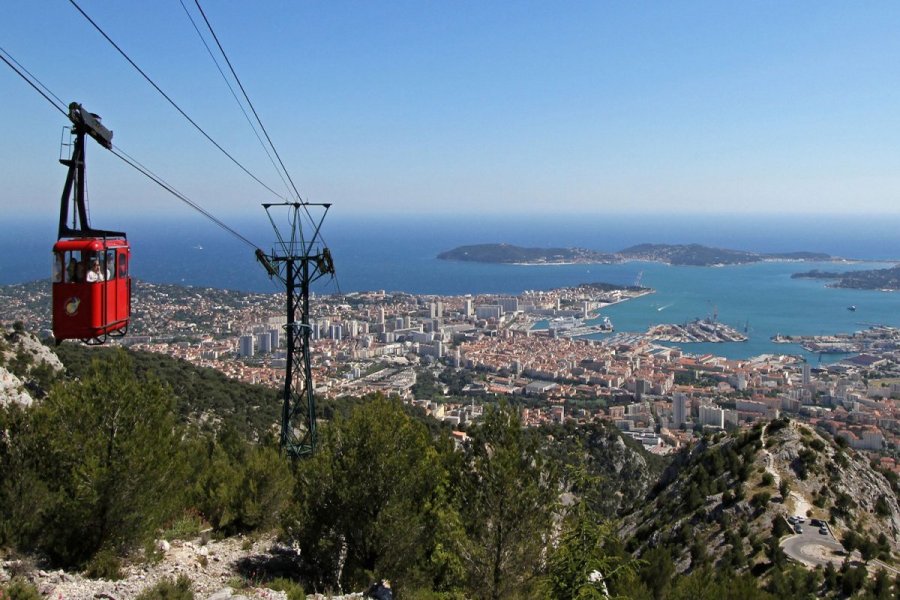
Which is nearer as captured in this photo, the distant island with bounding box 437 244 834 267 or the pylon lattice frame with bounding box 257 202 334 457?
the pylon lattice frame with bounding box 257 202 334 457

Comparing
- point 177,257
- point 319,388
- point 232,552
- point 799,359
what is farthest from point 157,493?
point 177,257

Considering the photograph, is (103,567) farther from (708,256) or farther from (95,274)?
(708,256)

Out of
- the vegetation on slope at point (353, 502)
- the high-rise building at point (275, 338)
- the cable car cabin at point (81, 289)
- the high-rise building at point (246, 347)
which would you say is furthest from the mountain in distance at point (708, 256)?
the cable car cabin at point (81, 289)

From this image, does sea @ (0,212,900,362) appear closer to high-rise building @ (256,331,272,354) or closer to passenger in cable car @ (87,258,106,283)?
high-rise building @ (256,331,272,354)

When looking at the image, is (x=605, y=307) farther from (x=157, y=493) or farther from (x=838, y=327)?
(x=157, y=493)

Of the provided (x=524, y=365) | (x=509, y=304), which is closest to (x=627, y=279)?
(x=509, y=304)

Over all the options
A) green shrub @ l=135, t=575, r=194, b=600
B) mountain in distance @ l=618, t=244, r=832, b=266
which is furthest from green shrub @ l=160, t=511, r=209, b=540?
mountain in distance @ l=618, t=244, r=832, b=266

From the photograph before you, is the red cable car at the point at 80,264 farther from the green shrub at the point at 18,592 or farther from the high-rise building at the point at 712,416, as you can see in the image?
the high-rise building at the point at 712,416
